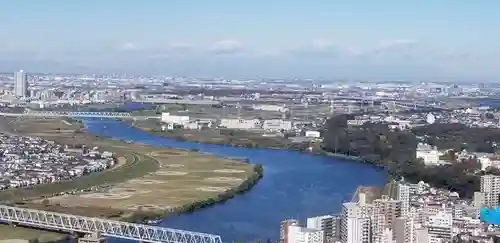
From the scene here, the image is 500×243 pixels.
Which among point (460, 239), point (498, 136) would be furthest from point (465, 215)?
point (498, 136)

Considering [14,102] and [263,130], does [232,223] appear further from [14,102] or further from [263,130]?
[14,102]

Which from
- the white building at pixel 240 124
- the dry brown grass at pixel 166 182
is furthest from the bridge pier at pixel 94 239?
the white building at pixel 240 124

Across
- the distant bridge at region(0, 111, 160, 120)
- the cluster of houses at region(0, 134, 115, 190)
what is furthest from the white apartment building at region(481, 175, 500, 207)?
the distant bridge at region(0, 111, 160, 120)

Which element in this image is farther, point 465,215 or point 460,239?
point 465,215

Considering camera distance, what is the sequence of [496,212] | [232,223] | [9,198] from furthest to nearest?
[9,198] < [232,223] < [496,212]

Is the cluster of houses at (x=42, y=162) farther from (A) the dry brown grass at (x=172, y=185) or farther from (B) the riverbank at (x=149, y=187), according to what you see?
(A) the dry brown grass at (x=172, y=185)

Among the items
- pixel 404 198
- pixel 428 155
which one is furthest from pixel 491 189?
pixel 428 155

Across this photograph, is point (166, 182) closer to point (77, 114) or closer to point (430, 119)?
point (430, 119)
